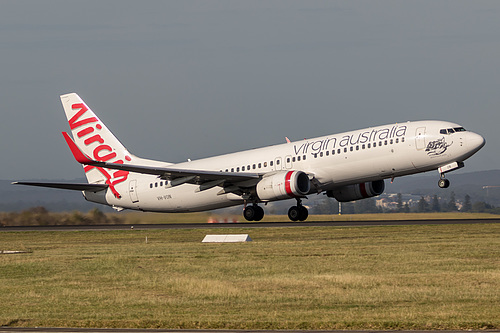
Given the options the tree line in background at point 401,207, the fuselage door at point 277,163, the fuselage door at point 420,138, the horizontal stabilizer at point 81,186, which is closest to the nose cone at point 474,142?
the fuselage door at point 420,138

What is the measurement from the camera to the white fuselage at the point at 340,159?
40.2 m

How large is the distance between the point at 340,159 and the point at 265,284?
74.8ft

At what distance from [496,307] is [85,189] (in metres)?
39.9

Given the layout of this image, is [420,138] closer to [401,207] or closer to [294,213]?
[294,213]

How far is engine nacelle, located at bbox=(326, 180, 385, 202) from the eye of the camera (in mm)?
Answer: 47594

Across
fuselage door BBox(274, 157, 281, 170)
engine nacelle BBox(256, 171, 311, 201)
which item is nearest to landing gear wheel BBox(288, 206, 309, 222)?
fuselage door BBox(274, 157, 281, 170)

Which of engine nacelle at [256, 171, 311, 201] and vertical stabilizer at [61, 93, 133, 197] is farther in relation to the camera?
vertical stabilizer at [61, 93, 133, 197]

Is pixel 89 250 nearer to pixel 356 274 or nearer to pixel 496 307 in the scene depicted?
pixel 356 274

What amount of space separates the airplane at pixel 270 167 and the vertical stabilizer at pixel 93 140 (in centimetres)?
7

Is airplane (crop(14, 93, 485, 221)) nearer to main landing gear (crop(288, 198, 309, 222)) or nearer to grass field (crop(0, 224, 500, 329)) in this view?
main landing gear (crop(288, 198, 309, 222))

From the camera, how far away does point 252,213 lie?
156ft

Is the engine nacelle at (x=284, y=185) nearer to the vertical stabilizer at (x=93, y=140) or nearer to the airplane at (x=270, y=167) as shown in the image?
the airplane at (x=270, y=167)

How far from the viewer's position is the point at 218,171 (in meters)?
47.7

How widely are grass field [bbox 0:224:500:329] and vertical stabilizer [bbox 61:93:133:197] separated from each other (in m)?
17.5
